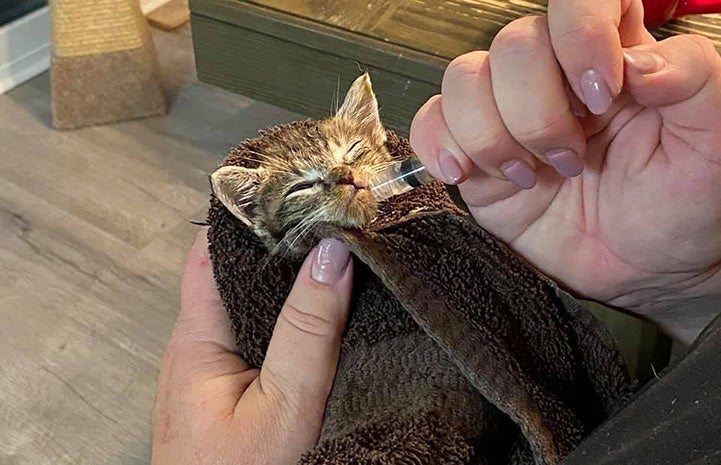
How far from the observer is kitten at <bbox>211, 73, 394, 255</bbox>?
2.46 feet

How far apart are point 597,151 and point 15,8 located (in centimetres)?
Answer: 184

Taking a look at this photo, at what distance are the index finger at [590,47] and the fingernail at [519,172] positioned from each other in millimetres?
69

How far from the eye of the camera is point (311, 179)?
836 mm

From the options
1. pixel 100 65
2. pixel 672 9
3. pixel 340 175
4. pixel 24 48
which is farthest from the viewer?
pixel 24 48

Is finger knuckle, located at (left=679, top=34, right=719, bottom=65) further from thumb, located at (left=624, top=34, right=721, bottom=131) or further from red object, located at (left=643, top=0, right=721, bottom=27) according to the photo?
red object, located at (left=643, top=0, right=721, bottom=27)

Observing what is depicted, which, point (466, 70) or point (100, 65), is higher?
point (466, 70)

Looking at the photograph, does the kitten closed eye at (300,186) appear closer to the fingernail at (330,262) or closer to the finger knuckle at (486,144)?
the fingernail at (330,262)

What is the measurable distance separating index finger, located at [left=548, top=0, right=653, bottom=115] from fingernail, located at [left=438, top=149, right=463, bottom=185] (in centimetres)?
9

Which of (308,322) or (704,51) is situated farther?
(308,322)

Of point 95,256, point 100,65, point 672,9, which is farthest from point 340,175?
point 100,65

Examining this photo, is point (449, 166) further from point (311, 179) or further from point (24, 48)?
point (24, 48)

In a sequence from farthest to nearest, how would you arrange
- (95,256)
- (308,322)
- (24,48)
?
1. (24,48)
2. (95,256)
3. (308,322)

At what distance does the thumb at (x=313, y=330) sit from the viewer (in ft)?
2.26

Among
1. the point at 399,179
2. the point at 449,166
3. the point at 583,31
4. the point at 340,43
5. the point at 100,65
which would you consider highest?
the point at 583,31
